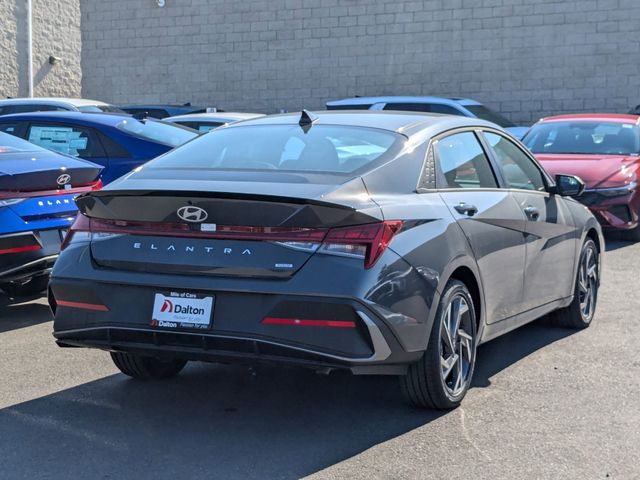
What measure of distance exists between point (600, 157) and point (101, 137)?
6085 mm

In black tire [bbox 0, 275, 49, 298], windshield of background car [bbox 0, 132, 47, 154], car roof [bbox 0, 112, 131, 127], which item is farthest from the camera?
car roof [bbox 0, 112, 131, 127]

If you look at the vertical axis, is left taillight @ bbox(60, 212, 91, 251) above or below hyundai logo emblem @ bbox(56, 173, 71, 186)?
below

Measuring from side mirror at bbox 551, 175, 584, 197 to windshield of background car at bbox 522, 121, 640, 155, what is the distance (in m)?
5.81

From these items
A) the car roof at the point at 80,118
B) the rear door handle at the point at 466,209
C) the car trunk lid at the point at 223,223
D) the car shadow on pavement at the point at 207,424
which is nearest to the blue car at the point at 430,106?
the car roof at the point at 80,118

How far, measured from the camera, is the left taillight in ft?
15.5

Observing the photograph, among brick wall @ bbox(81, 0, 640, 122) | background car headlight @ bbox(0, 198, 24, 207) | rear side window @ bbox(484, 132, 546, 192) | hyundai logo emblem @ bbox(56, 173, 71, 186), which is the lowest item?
background car headlight @ bbox(0, 198, 24, 207)

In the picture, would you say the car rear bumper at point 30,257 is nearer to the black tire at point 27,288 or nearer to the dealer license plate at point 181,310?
the black tire at point 27,288

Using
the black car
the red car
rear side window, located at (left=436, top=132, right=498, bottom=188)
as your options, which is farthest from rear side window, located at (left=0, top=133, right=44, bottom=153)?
the red car

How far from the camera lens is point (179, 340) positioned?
441 cm

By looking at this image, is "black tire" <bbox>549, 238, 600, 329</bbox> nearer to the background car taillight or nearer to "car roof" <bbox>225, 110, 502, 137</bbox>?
"car roof" <bbox>225, 110, 502, 137</bbox>

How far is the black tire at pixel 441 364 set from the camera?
184 inches

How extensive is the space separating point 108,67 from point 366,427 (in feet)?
79.7

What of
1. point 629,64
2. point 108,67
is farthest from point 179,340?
point 108,67

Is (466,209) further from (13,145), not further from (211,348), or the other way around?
(13,145)
